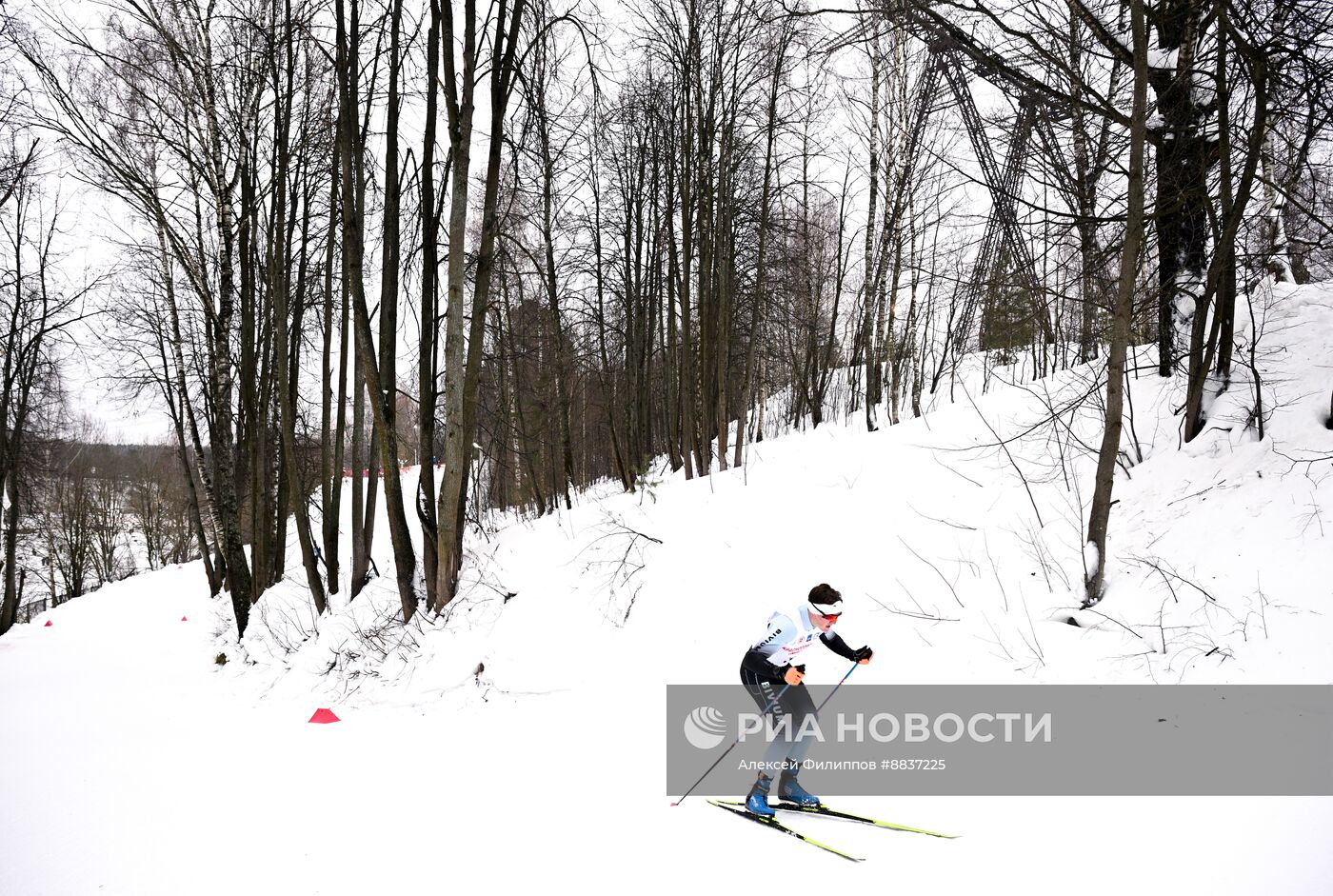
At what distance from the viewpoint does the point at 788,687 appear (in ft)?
14.2

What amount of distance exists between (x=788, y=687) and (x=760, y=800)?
735mm

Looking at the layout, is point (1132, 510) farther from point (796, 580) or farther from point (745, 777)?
point (745, 777)

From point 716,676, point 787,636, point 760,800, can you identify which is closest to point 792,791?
point 760,800

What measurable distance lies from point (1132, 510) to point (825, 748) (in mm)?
3572

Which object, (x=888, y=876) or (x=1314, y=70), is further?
(x=1314, y=70)

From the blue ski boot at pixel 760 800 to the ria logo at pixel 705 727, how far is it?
109cm

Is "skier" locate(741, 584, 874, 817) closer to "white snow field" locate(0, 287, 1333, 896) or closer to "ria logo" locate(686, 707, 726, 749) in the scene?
"white snow field" locate(0, 287, 1333, 896)

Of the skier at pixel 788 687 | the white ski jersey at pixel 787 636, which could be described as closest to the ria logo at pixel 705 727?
the skier at pixel 788 687

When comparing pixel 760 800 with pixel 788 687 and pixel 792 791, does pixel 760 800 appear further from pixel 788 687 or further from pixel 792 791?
pixel 788 687

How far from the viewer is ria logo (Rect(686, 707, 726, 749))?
5383mm

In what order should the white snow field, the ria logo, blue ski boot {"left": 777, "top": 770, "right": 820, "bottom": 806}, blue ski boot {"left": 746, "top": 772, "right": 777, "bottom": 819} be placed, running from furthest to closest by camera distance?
the ria logo, blue ski boot {"left": 777, "top": 770, "right": 820, "bottom": 806}, blue ski boot {"left": 746, "top": 772, "right": 777, "bottom": 819}, the white snow field

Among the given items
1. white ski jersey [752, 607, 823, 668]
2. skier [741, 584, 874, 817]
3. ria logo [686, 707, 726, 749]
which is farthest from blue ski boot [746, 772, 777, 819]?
ria logo [686, 707, 726, 749]

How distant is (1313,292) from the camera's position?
6523mm

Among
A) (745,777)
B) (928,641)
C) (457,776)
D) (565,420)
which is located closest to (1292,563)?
(928,641)
